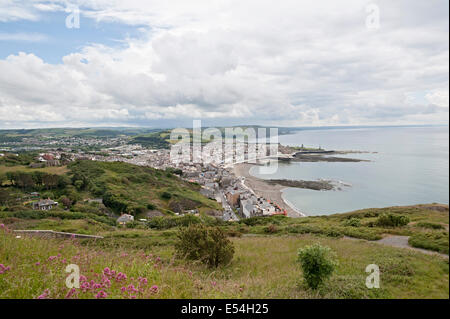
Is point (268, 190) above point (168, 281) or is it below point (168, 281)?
below

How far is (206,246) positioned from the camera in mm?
7965

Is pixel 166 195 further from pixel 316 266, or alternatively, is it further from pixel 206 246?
pixel 316 266

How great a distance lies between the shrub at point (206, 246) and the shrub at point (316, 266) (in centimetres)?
364

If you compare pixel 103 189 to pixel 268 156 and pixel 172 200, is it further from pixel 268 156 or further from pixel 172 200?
pixel 268 156

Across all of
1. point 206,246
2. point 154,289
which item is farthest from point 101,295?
point 206,246

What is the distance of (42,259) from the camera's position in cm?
448

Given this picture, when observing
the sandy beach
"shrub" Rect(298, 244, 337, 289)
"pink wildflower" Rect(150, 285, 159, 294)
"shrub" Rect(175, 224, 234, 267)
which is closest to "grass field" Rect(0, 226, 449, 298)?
"pink wildflower" Rect(150, 285, 159, 294)

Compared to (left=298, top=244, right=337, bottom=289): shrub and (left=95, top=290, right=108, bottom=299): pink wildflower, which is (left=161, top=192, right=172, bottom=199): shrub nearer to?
(left=298, top=244, right=337, bottom=289): shrub

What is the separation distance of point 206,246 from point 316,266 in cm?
408

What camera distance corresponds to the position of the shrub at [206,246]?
309 inches

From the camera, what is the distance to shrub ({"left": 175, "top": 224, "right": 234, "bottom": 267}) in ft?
25.7
